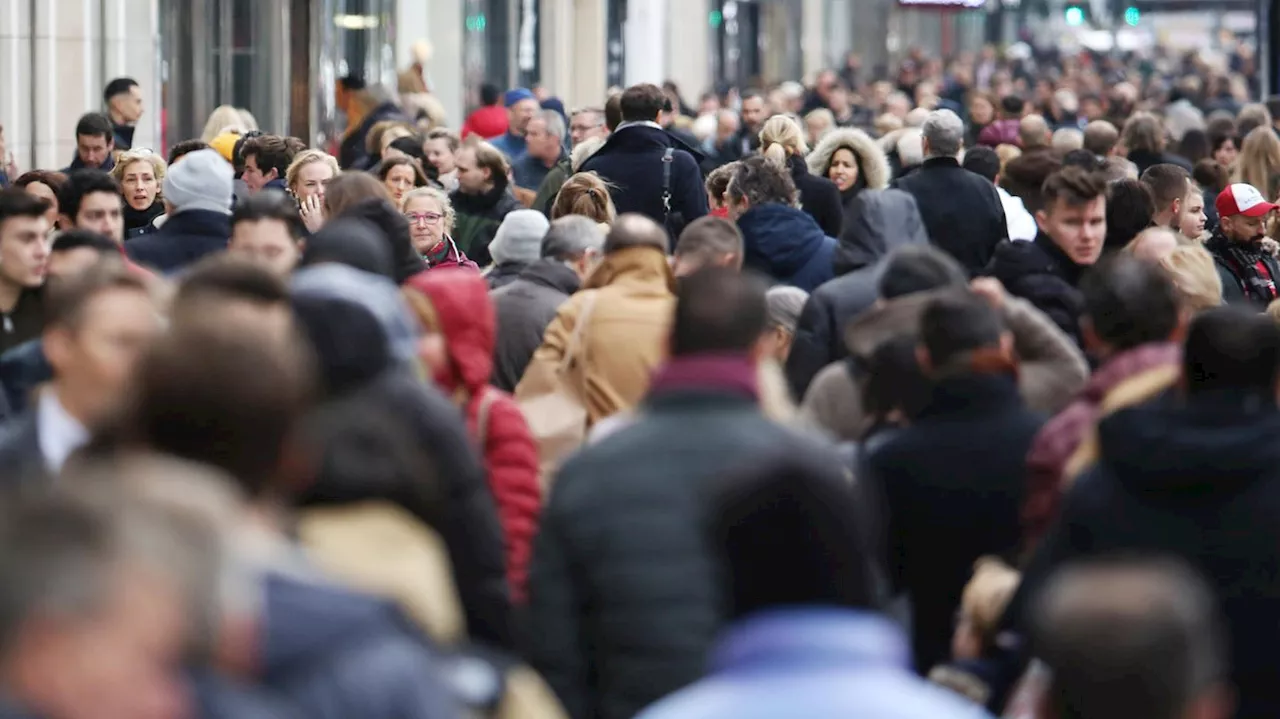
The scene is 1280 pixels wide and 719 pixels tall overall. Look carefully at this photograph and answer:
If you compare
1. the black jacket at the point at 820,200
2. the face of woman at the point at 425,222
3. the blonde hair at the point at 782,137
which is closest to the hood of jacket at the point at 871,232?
the face of woman at the point at 425,222

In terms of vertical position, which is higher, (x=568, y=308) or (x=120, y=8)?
(x=120, y=8)

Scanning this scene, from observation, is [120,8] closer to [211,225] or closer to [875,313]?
[211,225]

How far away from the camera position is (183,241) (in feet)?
30.9

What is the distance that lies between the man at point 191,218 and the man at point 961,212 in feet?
10.5

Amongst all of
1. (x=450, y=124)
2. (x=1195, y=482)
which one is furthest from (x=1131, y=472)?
(x=450, y=124)

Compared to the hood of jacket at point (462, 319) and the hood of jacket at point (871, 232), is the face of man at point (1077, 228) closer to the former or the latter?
the hood of jacket at point (871, 232)

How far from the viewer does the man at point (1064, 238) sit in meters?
8.54

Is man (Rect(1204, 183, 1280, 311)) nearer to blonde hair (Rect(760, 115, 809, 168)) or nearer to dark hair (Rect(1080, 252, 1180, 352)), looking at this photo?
blonde hair (Rect(760, 115, 809, 168))

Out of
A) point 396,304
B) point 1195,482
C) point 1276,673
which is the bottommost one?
point 1276,673

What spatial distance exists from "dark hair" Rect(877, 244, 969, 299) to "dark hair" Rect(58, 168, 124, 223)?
361 centimetres

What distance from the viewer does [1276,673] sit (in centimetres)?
504

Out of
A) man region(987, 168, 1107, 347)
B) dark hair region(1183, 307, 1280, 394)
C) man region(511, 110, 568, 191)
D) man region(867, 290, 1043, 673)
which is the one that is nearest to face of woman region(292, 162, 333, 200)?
man region(987, 168, 1107, 347)

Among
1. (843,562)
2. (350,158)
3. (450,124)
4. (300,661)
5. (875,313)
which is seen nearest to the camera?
(300,661)

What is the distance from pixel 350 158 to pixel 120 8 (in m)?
2.63
